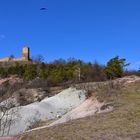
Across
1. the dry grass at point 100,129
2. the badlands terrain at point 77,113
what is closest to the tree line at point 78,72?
the badlands terrain at point 77,113

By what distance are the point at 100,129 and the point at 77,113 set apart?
13.8 meters

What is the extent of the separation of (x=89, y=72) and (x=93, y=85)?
18657mm

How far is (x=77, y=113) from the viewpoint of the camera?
28609 millimetres

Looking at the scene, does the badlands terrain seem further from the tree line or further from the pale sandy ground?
the tree line

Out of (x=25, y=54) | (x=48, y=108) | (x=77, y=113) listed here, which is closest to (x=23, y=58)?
(x=25, y=54)

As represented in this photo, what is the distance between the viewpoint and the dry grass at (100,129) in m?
14.0

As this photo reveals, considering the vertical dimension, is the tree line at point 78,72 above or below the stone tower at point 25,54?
below

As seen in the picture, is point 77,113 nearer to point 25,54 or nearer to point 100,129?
point 100,129

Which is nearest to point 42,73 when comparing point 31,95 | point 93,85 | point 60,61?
point 60,61

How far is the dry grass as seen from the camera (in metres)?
14.0

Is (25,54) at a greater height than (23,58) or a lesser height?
greater

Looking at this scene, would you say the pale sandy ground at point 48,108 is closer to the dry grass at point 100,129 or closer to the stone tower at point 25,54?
the dry grass at point 100,129

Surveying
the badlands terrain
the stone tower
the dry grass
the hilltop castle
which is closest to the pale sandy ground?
the badlands terrain

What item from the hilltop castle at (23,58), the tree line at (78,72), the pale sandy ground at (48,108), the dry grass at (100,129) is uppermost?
the hilltop castle at (23,58)
